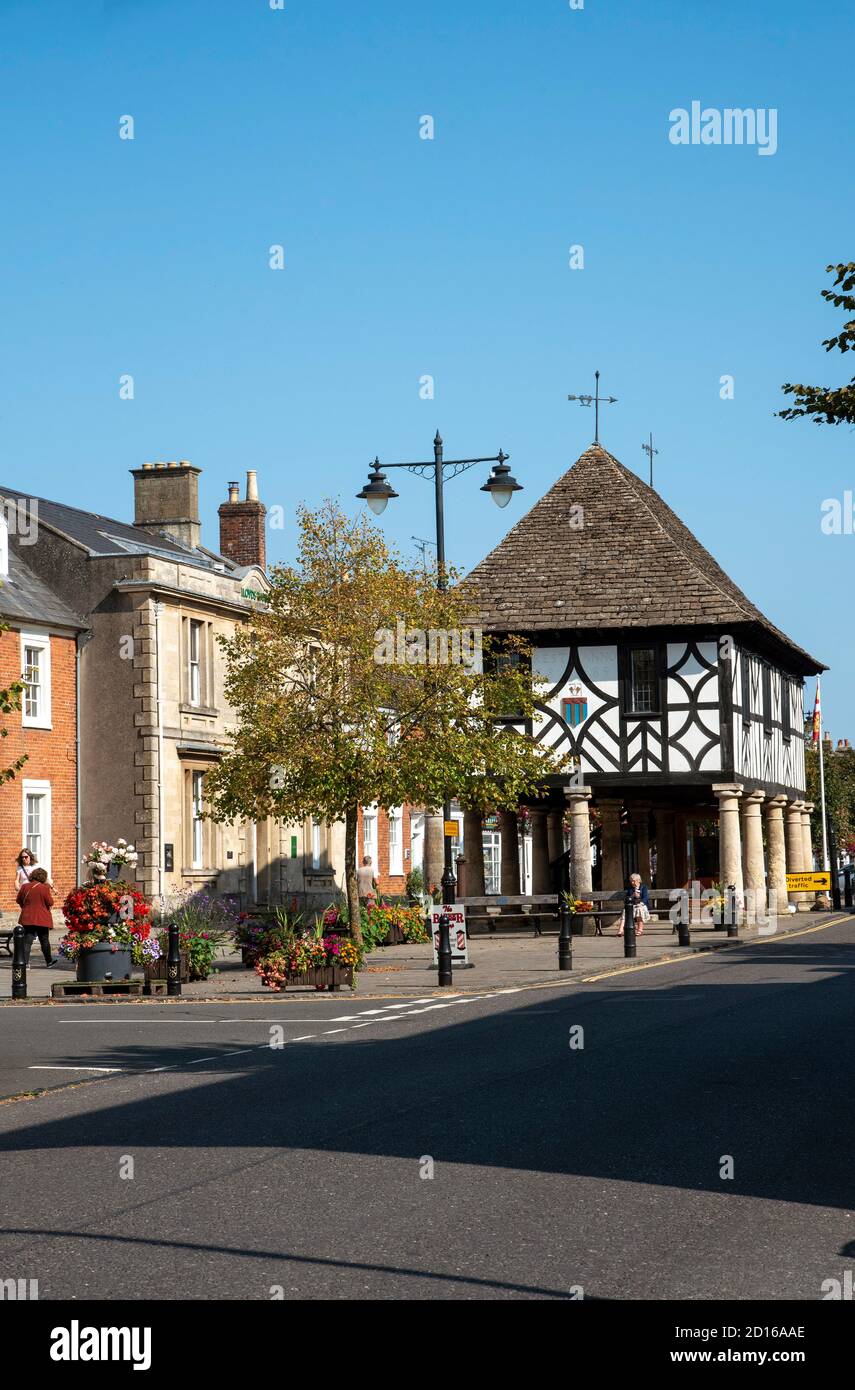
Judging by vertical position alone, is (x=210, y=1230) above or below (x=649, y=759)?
below

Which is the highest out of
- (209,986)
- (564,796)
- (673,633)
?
(673,633)

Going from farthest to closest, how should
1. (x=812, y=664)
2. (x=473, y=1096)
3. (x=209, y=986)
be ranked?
1. (x=812, y=664)
2. (x=209, y=986)
3. (x=473, y=1096)

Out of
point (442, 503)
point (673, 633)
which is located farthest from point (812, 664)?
point (442, 503)

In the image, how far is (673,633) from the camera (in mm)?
41688

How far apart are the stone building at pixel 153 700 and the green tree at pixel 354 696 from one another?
25.7ft

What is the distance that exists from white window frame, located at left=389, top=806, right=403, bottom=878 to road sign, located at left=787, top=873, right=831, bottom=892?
446 inches

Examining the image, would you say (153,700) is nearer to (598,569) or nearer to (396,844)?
(598,569)

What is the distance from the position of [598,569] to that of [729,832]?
7.20 metres

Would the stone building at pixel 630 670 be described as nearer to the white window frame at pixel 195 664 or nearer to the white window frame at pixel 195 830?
the white window frame at pixel 195 664

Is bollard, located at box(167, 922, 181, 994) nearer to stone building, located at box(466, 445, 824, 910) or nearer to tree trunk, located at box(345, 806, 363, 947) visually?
tree trunk, located at box(345, 806, 363, 947)

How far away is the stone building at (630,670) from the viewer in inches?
1624

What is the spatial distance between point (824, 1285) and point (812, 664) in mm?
47460
